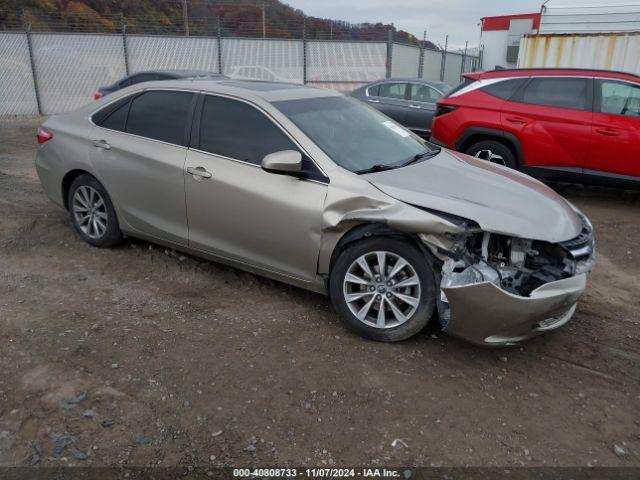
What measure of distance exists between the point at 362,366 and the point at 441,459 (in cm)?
85

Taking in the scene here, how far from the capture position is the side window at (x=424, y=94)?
1113 centimetres

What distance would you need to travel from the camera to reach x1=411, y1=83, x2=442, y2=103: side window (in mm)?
11133

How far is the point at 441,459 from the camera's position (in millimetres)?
2646

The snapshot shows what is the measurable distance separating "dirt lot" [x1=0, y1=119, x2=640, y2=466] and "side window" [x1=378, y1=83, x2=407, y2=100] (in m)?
7.38

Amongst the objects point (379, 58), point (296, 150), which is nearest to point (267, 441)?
point (296, 150)

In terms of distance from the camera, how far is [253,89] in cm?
436

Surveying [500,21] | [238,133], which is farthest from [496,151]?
[500,21]

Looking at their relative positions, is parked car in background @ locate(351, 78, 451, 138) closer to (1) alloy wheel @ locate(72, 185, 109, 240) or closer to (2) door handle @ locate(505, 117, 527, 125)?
(2) door handle @ locate(505, 117, 527, 125)

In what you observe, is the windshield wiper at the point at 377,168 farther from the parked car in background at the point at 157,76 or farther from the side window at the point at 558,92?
the parked car in background at the point at 157,76

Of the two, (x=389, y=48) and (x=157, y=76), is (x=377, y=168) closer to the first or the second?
(x=157, y=76)

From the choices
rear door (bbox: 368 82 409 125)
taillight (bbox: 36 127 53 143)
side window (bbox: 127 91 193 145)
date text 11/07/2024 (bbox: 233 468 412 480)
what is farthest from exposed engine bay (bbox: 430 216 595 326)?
rear door (bbox: 368 82 409 125)

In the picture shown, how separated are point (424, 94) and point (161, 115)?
774 cm

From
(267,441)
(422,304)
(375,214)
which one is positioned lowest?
(267,441)

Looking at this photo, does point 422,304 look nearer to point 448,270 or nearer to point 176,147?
point 448,270
